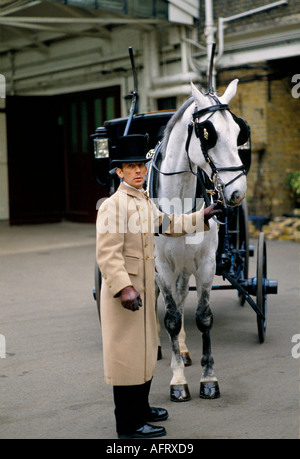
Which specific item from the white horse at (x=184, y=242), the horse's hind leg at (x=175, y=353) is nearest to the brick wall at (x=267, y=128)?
the white horse at (x=184, y=242)

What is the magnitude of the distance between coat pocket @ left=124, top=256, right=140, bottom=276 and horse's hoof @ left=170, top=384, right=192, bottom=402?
3.51ft

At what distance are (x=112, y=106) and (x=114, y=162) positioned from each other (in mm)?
11098

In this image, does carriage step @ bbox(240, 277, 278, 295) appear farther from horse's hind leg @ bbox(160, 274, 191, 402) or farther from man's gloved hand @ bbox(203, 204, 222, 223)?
man's gloved hand @ bbox(203, 204, 222, 223)

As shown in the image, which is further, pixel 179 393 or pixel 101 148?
pixel 101 148

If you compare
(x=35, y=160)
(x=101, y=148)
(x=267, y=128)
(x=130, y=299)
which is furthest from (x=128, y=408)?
(x=35, y=160)

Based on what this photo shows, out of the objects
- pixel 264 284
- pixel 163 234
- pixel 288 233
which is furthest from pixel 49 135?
pixel 163 234

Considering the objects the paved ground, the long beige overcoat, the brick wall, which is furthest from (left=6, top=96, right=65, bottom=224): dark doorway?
the long beige overcoat

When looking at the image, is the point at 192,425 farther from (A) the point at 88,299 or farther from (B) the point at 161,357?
(A) the point at 88,299

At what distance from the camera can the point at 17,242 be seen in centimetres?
1299

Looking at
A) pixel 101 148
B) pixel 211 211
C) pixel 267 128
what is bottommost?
pixel 211 211

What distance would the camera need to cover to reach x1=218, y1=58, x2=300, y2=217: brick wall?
1206 cm

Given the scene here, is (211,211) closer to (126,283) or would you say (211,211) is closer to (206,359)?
(126,283)

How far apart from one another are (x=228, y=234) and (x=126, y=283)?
8.81ft

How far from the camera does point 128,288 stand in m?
3.45
